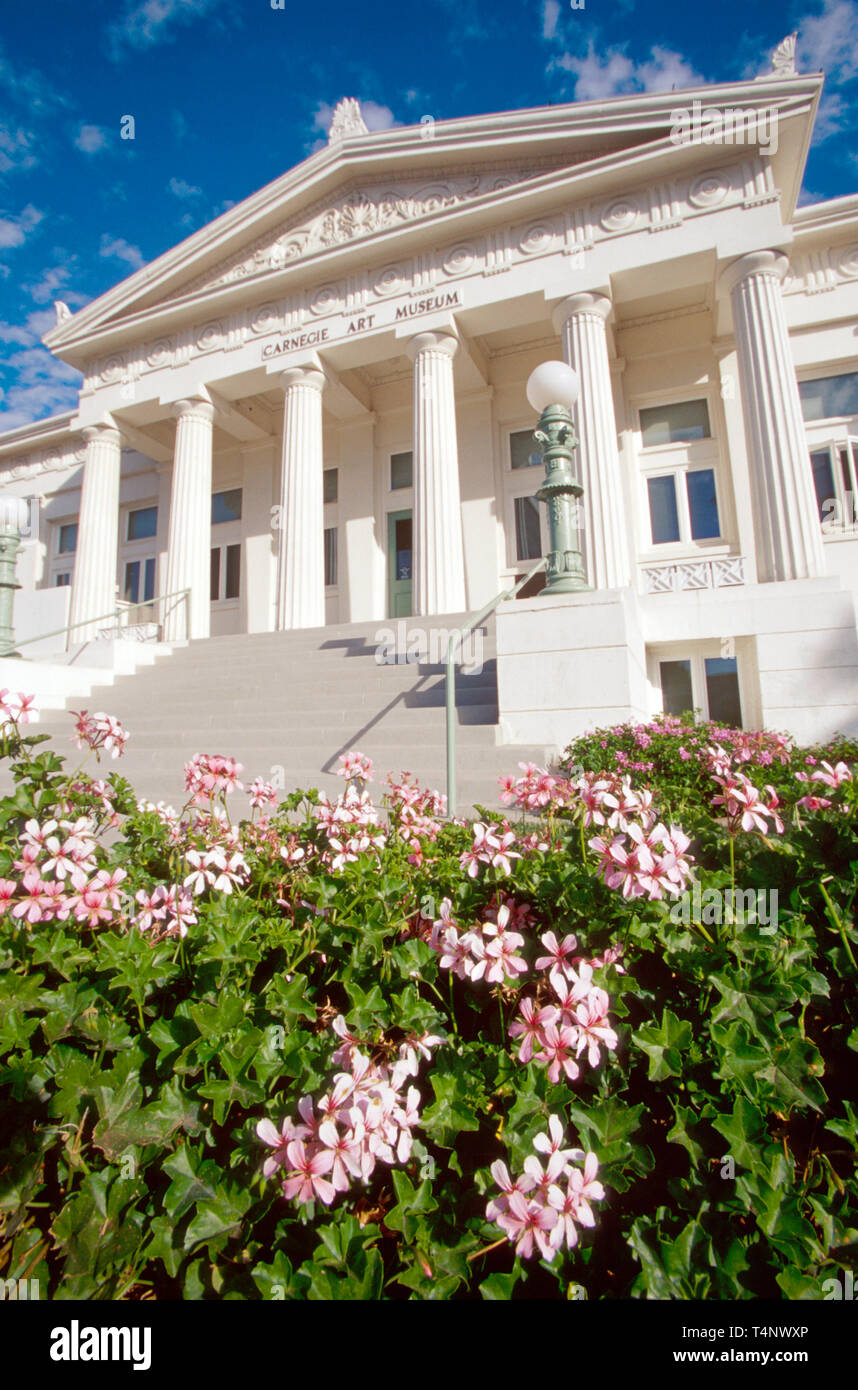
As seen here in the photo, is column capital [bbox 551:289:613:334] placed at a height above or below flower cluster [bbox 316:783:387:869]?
above

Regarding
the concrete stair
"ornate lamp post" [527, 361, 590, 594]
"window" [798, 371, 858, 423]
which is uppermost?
"window" [798, 371, 858, 423]

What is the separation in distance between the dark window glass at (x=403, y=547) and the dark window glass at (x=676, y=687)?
8.37 m

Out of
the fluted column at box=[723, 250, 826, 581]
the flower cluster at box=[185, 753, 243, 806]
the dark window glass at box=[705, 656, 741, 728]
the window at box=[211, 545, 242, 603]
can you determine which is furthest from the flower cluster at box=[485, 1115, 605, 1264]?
the window at box=[211, 545, 242, 603]

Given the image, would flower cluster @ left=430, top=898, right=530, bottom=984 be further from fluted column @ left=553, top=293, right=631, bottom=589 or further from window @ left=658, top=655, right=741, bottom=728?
window @ left=658, top=655, right=741, bottom=728

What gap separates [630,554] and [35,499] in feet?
67.3

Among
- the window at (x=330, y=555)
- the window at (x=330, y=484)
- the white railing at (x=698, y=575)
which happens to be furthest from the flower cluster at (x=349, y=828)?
the window at (x=330, y=484)

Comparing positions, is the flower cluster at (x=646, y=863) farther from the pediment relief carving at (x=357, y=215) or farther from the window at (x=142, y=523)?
the window at (x=142, y=523)

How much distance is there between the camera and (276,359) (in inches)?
624

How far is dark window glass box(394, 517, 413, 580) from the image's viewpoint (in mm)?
18734

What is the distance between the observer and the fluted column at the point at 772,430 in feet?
36.2

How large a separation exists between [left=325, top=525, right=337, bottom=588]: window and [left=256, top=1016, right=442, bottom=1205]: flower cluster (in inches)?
728

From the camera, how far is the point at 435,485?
44.8ft
